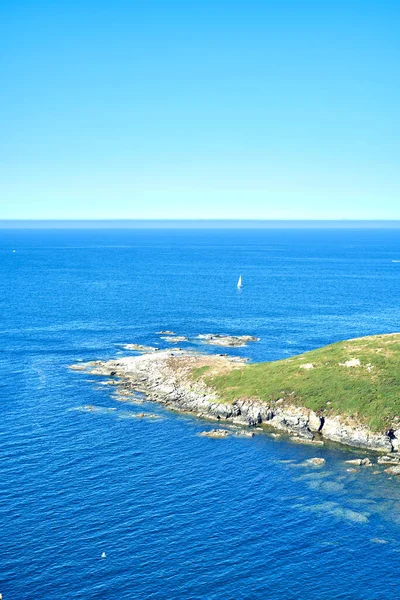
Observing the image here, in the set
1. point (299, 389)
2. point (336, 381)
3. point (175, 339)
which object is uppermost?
point (336, 381)

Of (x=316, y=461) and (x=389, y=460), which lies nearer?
(x=316, y=461)

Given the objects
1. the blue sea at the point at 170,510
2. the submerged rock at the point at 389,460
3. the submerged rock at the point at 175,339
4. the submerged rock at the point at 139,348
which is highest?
the submerged rock at the point at 175,339

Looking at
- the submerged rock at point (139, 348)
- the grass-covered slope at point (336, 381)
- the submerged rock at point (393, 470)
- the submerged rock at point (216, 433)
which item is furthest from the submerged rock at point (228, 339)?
the submerged rock at point (393, 470)

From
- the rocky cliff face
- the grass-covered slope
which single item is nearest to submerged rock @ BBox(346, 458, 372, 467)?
the rocky cliff face

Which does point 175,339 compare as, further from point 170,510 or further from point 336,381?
point 170,510

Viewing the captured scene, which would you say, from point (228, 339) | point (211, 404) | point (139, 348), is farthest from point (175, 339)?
point (211, 404)

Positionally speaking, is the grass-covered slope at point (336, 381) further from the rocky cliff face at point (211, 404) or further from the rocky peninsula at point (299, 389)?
the rocky cliff face at point (211, 404)

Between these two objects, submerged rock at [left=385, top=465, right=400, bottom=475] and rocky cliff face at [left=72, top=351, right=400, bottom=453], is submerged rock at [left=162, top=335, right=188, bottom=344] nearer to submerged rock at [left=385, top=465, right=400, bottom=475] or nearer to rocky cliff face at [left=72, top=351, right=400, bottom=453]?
rocky cliff face at [left=72, top=351, right=400, bottom=453]
